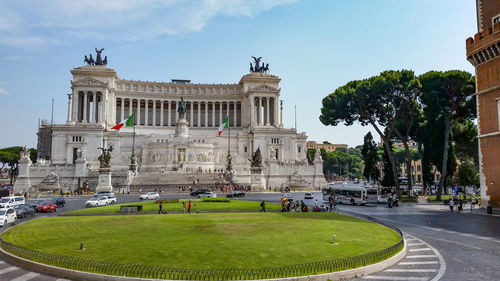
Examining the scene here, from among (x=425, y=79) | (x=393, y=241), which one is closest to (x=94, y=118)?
(x=425, y=79)

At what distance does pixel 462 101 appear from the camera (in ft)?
165

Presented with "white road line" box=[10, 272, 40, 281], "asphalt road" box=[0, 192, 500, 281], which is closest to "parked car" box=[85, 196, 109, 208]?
"asphalt road" box=[0, 192, 500, 281]

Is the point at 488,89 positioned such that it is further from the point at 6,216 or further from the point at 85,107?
the point at 85,107

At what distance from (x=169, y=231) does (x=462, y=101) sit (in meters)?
45.2

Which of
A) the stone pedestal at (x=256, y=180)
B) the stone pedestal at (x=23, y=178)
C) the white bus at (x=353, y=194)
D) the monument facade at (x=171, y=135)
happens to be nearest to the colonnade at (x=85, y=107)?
the monument facade at (x=171, y=135)

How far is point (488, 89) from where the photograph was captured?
37.3 m

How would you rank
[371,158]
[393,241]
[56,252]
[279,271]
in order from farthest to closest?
1. [371,158]
2. [393,241]
3. [56,252]
4. [279,271]

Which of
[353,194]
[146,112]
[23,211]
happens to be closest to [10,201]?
[23,211]

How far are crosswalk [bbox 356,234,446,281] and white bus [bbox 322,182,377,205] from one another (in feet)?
89.2

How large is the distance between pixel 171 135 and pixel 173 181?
92.8 feet

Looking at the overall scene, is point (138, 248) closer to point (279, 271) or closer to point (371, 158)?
point (279, 271)

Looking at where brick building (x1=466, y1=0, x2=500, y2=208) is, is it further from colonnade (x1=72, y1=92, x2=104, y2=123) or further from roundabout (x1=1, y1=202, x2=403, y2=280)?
colonnade (x1=72, y1=92, x2=104, y2=123)

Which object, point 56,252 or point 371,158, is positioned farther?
point 371,158

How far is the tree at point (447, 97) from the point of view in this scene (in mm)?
49062
